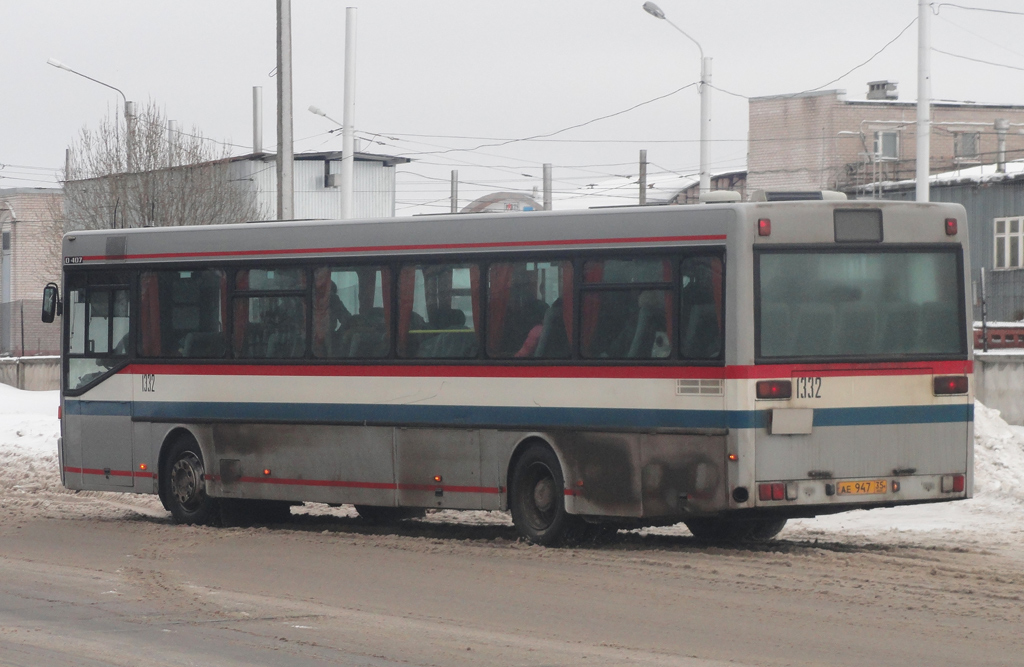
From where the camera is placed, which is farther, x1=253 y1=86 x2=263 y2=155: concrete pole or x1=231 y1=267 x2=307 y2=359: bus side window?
x1=253 y1=86 x2=263 y2=155: concrete pole

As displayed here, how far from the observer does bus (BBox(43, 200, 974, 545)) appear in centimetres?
1186

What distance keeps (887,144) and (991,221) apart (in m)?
19.4

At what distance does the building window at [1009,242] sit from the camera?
51875mm

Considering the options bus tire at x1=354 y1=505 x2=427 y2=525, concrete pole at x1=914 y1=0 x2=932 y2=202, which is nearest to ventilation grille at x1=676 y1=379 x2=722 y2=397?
bus tire at x1=354 y1=505 x2=427 y2=525

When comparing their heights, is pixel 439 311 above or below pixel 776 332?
above

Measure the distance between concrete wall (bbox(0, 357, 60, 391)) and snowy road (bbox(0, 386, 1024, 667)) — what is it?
2915 centimetres

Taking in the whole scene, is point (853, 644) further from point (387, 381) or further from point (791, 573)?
point (387, 381)

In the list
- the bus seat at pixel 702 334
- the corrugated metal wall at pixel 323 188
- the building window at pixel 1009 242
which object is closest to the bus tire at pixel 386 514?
the bus seat at pixel 702 334

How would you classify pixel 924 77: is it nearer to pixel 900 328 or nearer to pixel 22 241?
pixel 900 328

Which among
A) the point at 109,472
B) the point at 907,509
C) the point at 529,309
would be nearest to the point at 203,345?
the point at 109,472

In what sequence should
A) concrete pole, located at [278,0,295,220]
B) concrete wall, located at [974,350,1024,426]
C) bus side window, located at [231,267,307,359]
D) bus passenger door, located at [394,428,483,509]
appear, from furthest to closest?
concrete pole, located at [278,0,295,220] < concrete wall, located at [974,350,1024,426] < bus side window, located at [231,267,307,359] < bus passenger door, located at [394,428,483,509]

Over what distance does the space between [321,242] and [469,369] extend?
7.10 ft

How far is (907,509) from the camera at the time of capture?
1603 centimetres

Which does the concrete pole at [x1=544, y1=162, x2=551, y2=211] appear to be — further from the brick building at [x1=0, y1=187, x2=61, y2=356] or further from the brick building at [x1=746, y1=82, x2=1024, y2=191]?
the brick building at [x1=0, y1=187, x2=61, y2=356]
